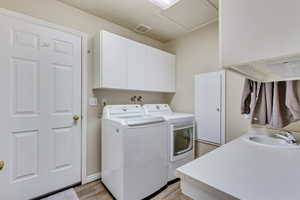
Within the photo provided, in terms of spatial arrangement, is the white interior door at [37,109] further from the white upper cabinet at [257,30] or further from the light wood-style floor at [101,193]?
the white upper cabinet at [257,30]

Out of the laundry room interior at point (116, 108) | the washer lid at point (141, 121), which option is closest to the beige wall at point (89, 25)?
the laundry room interior at point (116, 108)

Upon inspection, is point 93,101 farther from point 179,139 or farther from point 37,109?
point 179,139

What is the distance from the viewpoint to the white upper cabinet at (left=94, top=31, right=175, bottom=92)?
1899 millimetres

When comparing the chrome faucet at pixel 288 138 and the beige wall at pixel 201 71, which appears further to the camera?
the beige wall at pixel 201 71

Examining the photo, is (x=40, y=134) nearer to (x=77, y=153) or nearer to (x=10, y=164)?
(x=10, y=164)

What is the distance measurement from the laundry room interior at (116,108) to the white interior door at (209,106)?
0.02m

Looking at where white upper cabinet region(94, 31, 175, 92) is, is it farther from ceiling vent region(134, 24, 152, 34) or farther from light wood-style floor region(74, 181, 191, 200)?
light wood-style floor region(74, 181, 191, 200)

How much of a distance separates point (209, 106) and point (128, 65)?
144 cm

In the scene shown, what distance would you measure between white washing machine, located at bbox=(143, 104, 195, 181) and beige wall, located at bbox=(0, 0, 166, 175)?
0.81 meters

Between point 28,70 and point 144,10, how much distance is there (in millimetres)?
1658

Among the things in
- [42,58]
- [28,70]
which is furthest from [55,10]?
[28,70]

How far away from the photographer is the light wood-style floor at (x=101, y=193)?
1.73 metres

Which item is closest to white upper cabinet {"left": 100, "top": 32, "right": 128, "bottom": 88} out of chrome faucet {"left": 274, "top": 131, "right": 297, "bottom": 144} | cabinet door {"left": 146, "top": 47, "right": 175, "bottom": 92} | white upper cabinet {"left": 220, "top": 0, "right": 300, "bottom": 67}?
cabinet door {"left": 146, "top": 47, "right": 175, "bottom": 92}

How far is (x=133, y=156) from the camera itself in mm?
1590
